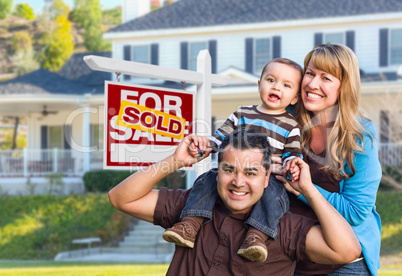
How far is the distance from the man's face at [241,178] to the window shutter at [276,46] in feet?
59.7

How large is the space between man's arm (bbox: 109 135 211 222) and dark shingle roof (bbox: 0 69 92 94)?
19.3 metres

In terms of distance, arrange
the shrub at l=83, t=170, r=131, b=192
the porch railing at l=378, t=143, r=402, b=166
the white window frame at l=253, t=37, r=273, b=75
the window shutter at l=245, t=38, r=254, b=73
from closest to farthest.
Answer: the porch railing at l=378, t=143, r=402, b=166, the shrub at l=83, t=170, r=131, b=192, the white window frame at l=253, t=37, r=273, b=75, the window shutter at l=245, t=38, r=254, b=73

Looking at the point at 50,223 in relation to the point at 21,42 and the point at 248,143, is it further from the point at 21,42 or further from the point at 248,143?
the point at 21,42

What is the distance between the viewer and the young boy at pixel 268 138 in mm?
2883

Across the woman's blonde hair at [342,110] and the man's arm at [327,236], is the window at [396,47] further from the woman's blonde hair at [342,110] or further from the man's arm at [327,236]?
the man's arm at [327,236]

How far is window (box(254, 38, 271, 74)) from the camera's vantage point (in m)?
21.1

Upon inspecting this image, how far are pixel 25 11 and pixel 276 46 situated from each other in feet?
230

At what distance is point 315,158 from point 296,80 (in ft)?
2.02

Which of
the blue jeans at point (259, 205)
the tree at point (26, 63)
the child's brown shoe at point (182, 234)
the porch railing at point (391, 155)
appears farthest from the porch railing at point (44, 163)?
the tree at point (26, 63)

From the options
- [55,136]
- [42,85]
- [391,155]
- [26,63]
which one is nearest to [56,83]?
[42,85]

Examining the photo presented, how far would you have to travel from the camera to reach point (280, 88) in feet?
12.2

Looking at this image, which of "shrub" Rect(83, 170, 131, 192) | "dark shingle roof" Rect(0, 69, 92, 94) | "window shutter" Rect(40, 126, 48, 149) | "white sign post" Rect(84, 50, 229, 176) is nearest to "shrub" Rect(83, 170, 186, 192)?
"shrub" Rect(83, 170, 131, 192)

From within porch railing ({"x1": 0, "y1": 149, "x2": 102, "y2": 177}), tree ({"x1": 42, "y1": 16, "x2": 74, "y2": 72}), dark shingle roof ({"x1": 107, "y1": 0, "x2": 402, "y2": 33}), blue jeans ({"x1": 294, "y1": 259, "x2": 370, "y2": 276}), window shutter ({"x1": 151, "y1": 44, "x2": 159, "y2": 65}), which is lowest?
porch railing ({"x1": 0, "y1": 149, "x2": 102, "y2": 177})

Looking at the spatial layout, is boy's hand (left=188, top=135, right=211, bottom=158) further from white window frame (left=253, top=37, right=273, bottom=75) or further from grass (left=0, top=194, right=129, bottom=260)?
white window frame (left=253, top=37, right=273, bottom=75)
